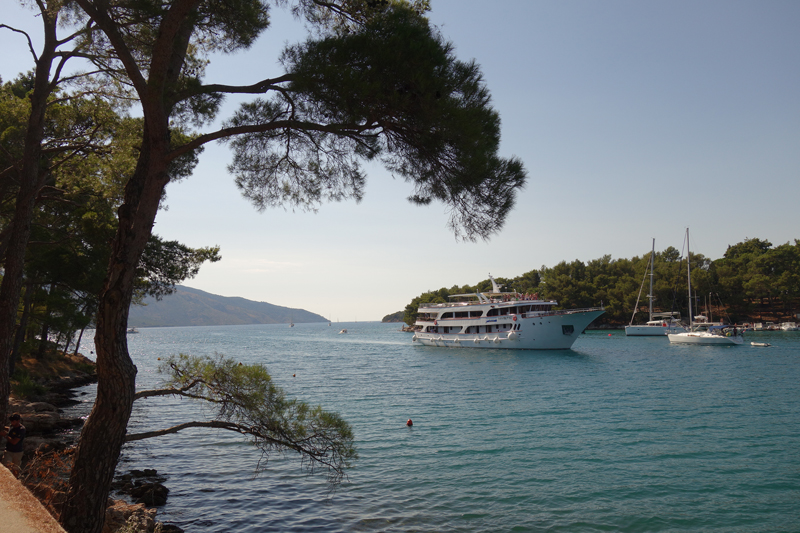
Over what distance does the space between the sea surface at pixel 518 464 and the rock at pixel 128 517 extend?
28.2 inches

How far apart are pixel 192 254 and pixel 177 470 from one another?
5.65 metres

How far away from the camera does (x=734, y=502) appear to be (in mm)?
8820

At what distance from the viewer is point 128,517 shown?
743 centimetres

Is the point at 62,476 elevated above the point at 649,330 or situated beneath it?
situated beneath

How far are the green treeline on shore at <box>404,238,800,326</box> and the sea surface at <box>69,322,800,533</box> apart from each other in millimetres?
57249

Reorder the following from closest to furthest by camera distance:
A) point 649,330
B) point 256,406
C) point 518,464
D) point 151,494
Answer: point 256,406, point 151,494, point 518,464, point 649,330

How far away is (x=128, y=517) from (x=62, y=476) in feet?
10.7

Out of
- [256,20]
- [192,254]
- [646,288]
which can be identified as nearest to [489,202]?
[256,20]

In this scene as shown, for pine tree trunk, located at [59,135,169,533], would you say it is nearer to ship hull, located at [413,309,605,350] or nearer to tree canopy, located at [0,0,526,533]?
tree canopy, located at [0,0,526,533]

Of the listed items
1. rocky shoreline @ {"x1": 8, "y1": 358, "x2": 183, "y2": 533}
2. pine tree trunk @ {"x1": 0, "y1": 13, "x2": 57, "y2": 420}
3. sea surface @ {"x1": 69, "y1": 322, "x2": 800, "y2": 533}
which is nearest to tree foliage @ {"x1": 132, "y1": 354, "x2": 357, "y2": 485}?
rocky shoreline @ {"x1": 8, "y1": 358, "x2": 183, "y2": 533}

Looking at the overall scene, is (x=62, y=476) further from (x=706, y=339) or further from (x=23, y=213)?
(x=706, y=339)

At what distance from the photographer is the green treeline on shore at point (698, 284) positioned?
7206cm

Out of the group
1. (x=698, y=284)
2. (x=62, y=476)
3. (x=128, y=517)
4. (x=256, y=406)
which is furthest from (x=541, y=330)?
(x=698, y=284)

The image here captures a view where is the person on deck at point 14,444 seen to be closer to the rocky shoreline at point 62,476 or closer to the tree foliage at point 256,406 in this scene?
the rocky shoreline at point 62,476
